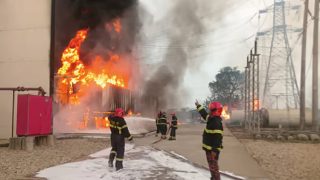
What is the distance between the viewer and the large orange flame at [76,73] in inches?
1194

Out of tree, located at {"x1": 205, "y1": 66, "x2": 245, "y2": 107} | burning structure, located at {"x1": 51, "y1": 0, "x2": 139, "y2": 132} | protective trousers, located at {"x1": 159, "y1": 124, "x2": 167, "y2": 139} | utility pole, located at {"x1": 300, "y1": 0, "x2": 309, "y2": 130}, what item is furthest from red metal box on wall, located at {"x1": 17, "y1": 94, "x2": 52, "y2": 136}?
tree, located at {"x1": 205, "y1": 66, "x2": 245, "y2": 107}

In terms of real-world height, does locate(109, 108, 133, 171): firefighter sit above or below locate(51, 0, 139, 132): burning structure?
below

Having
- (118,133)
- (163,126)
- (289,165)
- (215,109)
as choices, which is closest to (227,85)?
(163,126)

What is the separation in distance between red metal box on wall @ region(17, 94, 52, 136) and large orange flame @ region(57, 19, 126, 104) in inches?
473

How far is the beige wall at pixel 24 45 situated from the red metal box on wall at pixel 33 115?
160 inches

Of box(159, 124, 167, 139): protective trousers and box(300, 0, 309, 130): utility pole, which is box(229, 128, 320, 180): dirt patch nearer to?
box(159, 124, 167, 139): protective trousers

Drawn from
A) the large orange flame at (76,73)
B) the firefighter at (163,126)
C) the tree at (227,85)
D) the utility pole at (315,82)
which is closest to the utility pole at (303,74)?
the utility pole at (315,82)

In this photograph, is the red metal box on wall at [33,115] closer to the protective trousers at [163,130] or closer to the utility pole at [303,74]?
the protective trousers at [163,130]

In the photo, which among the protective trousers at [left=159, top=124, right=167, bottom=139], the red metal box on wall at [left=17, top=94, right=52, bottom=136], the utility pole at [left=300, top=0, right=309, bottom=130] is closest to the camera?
the red metal box on wall at [left=17, top=94, right=52, bottom=136]

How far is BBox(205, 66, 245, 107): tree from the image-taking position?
86.3 metres

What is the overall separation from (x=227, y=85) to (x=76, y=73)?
60.7m

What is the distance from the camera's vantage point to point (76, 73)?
3144cm

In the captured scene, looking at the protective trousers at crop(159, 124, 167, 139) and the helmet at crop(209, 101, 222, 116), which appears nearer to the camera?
the helmet at crop(209, 101, 222, 116)

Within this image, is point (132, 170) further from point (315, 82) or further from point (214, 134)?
point (315, 82)
